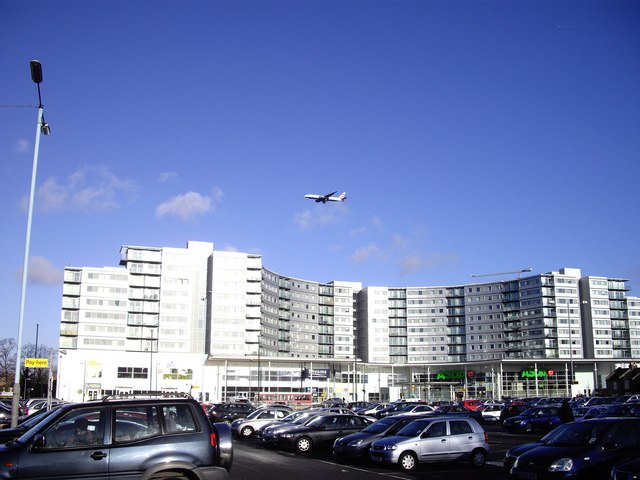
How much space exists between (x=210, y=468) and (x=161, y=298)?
4245 inches

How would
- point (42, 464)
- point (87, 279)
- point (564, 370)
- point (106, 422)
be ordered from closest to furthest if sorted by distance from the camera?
point (42, 464) < point (106, 422) < point (87, 279) < point (564, 370)

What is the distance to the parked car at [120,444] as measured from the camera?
31.3 feet

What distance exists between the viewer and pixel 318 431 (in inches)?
1005

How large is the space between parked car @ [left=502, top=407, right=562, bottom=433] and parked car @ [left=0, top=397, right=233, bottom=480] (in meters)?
28.9

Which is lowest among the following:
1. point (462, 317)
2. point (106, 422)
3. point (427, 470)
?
point (427, 470)

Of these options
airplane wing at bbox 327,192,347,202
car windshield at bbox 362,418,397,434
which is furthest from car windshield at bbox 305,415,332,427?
airplane wing at bbox 327,192,347,202

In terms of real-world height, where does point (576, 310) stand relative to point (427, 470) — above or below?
above

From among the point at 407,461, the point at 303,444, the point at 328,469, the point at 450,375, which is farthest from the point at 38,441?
the point at 450,375

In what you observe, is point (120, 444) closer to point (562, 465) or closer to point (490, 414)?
point (562, 465)

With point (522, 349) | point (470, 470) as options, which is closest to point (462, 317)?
point (522, 349)

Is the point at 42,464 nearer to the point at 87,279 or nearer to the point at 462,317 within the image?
the point at 87,279

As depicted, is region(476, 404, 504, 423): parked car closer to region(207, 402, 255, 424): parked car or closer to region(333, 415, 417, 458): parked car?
region(207, 402, 255, 424): parked car

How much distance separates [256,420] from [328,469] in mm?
15021

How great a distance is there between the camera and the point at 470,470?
19.4 metres
